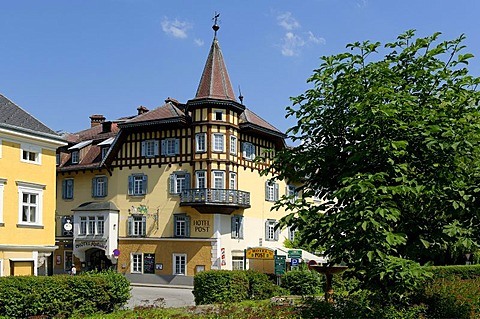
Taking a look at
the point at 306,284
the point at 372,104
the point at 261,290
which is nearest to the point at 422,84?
the point at 372,104

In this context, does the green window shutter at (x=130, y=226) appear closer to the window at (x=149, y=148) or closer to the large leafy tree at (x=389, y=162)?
the window at (x=149, y=148)

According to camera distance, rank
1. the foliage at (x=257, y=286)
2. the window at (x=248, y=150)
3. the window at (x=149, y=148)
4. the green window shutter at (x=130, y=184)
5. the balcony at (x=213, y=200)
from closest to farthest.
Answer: the foliage at (x=257, y=286)
the balcony at (x=213, y=200)
the window at (x=248, y=150)
the window at (x=149, y=148)
the green window shutter at (x=130, y=184)

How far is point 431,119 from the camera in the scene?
32.9 feet

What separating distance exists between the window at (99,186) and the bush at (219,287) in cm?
2860

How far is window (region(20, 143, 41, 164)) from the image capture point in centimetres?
2627

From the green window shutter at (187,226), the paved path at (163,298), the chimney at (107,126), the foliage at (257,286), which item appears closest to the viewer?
the foliage at (257,286)

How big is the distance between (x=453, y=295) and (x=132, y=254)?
35748mm

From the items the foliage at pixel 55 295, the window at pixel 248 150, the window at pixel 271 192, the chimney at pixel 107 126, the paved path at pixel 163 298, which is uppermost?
the chimney at pixel 107 126

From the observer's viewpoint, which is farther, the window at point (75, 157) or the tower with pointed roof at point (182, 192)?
the window at point (75, 157)

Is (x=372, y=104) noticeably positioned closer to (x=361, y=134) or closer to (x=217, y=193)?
(x=361, y=134)

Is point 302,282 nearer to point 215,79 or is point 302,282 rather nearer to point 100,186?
point 215,79

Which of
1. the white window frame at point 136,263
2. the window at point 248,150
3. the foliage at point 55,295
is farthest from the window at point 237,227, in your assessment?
the foliage at point 55,295

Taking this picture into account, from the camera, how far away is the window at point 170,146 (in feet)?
145

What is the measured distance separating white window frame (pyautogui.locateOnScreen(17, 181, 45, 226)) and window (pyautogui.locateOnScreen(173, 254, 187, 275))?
58.3 ft
